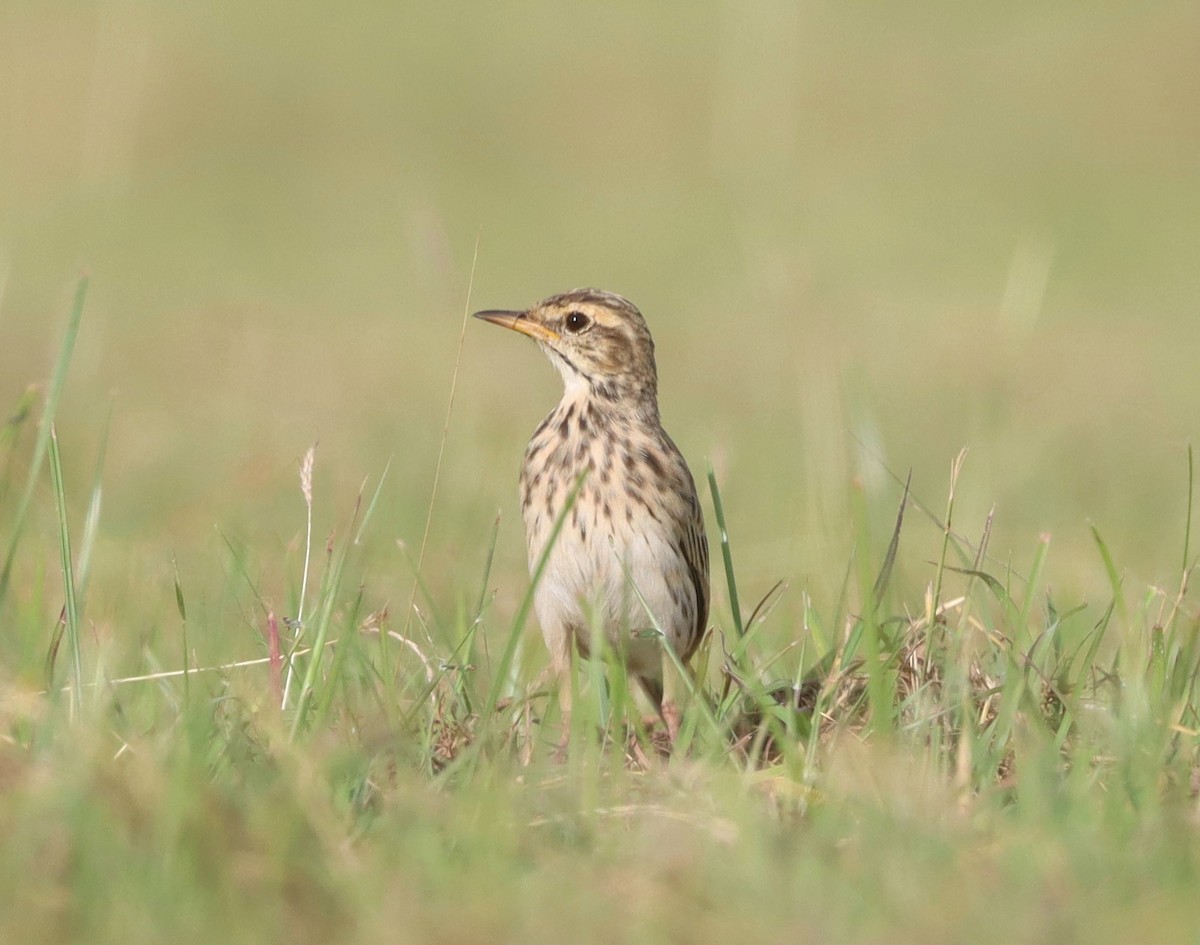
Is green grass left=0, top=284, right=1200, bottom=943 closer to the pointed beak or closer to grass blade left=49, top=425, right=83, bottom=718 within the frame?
grass blade left=49, top=425, right=83, bottom=718

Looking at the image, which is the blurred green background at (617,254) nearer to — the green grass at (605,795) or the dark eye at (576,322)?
the dark eye at (576,322)

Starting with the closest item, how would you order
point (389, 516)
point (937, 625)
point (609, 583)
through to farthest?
point (937, 625) → point (609, 583) → point (389, 516)

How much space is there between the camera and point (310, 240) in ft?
81.7

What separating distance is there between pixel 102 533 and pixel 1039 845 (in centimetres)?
565

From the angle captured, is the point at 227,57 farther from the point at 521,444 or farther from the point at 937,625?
the point at 937,625

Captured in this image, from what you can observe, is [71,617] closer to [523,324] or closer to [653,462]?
[653,462]

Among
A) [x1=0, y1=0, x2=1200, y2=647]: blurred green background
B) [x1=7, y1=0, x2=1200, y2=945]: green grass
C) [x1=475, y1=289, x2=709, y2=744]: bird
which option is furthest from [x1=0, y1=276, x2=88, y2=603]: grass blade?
[x1=475, y1=289, x2=709, y2=744]: bird

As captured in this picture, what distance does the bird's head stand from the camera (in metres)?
6.20

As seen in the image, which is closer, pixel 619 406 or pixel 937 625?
pixel 937 625

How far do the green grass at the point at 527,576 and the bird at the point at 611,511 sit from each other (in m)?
0.19

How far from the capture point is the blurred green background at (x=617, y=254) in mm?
7801

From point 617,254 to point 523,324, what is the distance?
17494mm

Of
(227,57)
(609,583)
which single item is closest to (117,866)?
(609,583)

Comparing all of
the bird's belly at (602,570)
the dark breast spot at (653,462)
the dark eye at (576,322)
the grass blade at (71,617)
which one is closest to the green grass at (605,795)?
the grass blade at (71,617)
